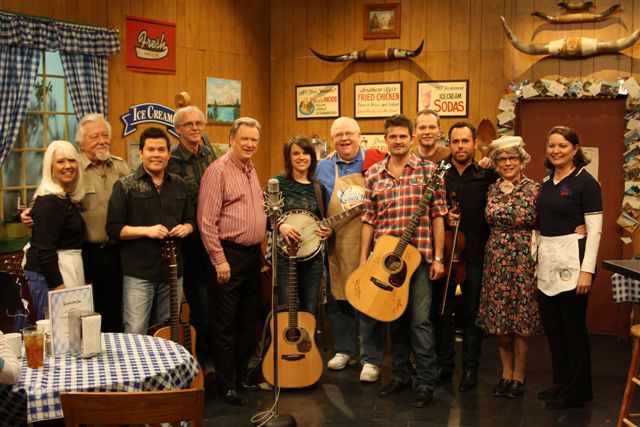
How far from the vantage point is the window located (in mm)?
5418

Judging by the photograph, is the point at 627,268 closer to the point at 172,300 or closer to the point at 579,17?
the point at 172,300

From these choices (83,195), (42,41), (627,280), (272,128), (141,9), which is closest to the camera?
(83,195)

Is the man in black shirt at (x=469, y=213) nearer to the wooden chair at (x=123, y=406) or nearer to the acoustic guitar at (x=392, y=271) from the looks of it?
the acoustic guitar at (x=392, y=271)

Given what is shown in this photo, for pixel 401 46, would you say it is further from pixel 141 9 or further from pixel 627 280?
pixel 627 280

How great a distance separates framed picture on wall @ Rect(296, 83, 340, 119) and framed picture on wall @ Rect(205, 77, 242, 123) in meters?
0.64

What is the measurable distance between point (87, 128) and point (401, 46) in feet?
12.2

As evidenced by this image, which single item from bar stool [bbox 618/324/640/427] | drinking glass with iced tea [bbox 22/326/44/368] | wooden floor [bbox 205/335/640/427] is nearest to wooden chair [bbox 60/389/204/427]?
drinking glass with iced tea [bbox 22/326/44/368]

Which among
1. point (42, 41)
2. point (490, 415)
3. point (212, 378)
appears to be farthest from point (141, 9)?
point (490, 415)

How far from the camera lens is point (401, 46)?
6824 mm

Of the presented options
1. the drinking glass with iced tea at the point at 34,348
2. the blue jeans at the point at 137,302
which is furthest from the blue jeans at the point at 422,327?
the drinking glass with iced tea at the point at 34,348

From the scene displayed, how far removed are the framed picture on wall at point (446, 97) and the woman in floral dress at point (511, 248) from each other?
2596 mm

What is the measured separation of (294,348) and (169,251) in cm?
107

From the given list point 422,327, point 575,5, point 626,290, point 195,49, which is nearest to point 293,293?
point 422,327

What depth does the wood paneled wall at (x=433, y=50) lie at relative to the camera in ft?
19.8
